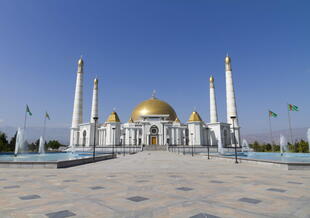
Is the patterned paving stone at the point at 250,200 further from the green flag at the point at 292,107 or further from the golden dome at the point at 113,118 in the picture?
the golden dome at the point at 113,118

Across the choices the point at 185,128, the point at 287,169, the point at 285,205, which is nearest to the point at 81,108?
the point at 185,128

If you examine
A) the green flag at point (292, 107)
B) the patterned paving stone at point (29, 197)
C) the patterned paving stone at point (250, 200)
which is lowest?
the patterned paving stone at point (250, 200)

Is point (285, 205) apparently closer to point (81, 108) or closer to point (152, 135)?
point (152, 135)

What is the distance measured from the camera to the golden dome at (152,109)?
69750mm

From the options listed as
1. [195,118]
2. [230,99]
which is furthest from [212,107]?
[195,118]

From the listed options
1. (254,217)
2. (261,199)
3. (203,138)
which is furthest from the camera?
(203,138)

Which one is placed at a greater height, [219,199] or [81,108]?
[81,108]

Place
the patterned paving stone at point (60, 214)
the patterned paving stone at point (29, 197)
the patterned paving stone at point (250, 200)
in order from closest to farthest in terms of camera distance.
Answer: the patterned paving stone at point (60, 214) < the patterned paving stone at point (250, 200) < the patterned paving stone at point (29, 197)

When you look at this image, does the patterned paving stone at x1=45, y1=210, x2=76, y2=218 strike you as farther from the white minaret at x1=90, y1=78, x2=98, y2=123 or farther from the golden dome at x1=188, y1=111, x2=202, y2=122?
the white minaret at x1=90, y1=78, x2=98, y2=123

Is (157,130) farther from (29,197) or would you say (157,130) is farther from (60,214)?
(60,214)

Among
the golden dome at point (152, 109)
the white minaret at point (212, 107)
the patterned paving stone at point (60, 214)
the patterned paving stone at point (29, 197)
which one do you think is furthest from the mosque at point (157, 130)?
the patterned paving stone at point (60, 214)

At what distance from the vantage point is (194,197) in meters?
5.02

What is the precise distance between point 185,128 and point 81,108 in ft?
108

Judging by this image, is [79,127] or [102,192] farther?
[79,127]
